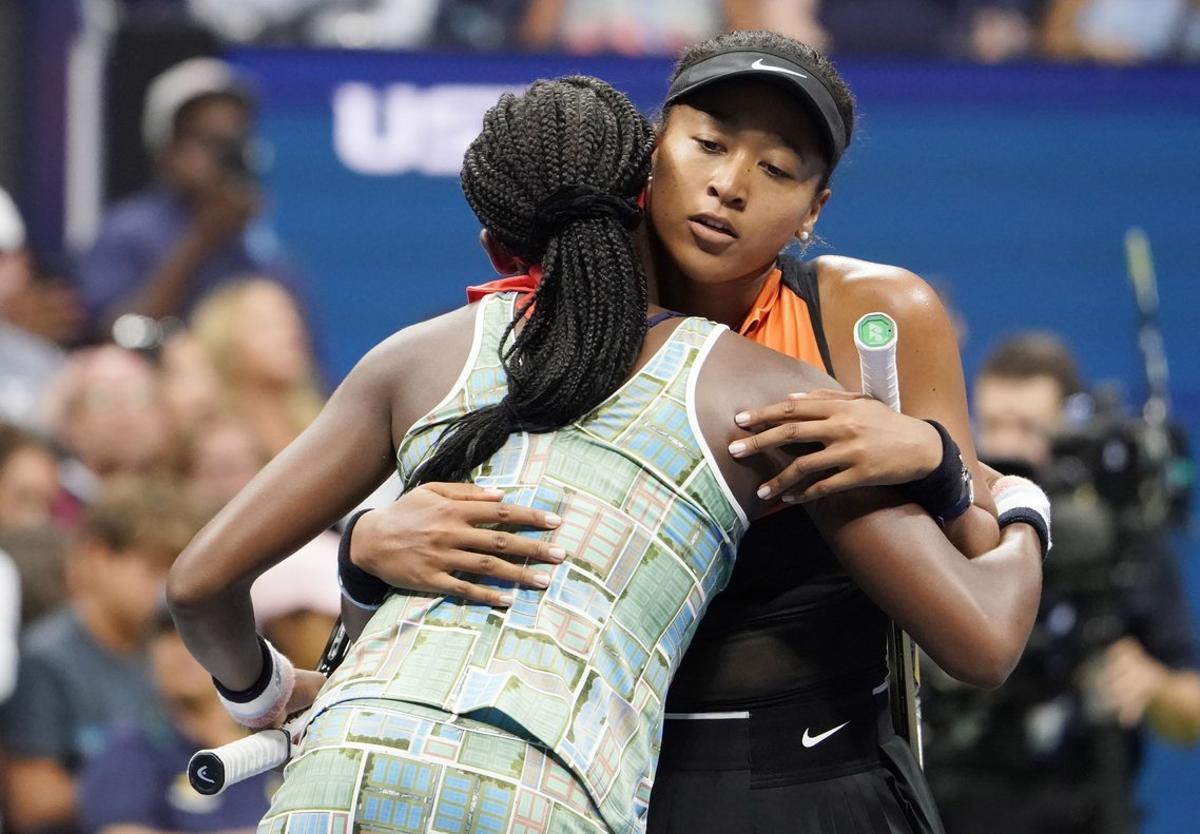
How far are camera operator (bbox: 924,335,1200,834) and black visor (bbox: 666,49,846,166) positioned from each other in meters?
2.33

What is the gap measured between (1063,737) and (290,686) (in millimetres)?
2789

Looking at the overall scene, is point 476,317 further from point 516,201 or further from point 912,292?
point 912,292

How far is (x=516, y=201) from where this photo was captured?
1.84 metres

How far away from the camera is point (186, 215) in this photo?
5359 mm

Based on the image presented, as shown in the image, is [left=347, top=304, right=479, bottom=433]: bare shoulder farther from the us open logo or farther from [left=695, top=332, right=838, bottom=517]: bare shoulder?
the us open logo

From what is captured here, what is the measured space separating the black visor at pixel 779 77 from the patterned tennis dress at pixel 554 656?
33cm

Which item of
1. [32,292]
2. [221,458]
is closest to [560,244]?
[221,458]

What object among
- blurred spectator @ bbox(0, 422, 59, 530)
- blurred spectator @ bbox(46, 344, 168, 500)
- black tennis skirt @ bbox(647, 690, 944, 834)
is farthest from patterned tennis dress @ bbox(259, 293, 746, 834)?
blurred spectator @ bbox(46, 344, 168, 500)

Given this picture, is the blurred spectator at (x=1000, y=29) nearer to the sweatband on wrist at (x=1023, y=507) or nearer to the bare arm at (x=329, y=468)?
the sweatband on wrist at (x=1023, y=507)

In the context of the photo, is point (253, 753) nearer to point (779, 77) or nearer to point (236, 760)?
point (236, 760)

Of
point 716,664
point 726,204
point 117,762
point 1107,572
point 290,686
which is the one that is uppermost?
point 726,204

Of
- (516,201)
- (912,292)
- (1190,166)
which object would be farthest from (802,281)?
(1190,166)

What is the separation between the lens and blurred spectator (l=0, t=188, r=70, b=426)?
5109mm

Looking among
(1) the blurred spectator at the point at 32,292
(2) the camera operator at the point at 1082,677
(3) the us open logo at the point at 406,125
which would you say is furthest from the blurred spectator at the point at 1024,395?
(1) the blurred spectator at the point at 32,292
